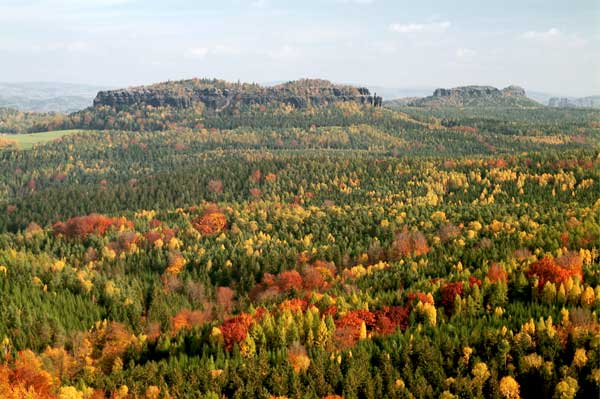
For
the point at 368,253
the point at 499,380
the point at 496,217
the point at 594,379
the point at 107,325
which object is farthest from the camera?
the point at 496,217

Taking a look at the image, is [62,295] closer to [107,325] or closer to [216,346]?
[107,325]

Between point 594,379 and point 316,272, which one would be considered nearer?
point 594,379

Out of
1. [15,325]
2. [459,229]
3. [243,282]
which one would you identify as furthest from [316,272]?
[15,325]

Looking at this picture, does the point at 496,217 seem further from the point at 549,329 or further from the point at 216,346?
the point at 216,346

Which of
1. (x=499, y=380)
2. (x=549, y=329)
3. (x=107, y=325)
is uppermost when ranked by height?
(x=549, y=329)

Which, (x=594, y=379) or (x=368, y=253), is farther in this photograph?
(x=368, y=253)

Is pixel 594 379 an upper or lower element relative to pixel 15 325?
upper

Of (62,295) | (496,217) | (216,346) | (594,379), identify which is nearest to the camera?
(594,379)

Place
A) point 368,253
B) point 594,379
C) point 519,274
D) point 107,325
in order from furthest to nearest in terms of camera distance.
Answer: point 368,253 → point 107,325 → point 519,274 → point 594,379

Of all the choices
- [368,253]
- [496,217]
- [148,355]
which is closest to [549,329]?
[148,355]
